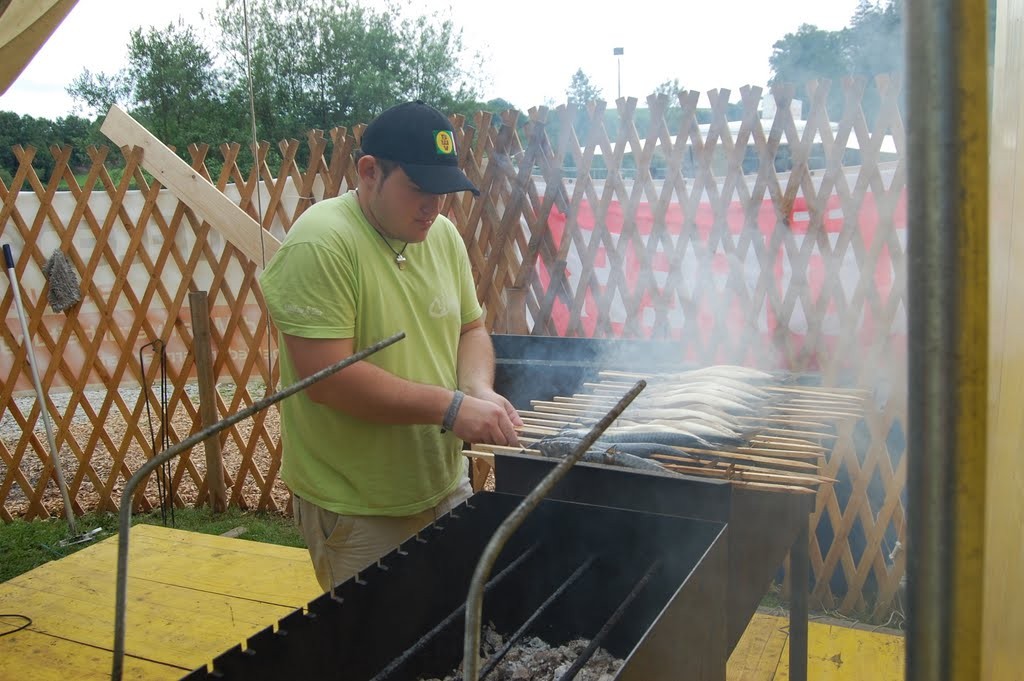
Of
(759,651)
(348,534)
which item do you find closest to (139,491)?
(348,534)

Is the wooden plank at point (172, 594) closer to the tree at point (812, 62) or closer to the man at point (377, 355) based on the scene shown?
the man at point (377, 355)

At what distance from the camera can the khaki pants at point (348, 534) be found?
207 centimetres

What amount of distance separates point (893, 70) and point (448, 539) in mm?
2895

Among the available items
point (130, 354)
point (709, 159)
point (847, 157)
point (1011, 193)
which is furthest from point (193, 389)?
point (1011, 193)

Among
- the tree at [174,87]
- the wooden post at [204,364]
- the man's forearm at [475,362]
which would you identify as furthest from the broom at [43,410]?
the tree at [174,87]

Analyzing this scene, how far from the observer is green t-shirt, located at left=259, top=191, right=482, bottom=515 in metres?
1.89

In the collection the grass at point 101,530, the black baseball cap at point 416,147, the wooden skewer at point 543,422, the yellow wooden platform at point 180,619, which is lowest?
the grass at point 101,530

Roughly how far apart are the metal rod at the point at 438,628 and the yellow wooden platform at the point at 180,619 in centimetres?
160

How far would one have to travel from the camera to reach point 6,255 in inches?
178

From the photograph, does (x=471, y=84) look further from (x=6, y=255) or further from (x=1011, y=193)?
(x=1011, y=193)

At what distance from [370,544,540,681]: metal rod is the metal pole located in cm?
116

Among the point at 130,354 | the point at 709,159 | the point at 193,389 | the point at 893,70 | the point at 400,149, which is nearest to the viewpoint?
the point at 400,149

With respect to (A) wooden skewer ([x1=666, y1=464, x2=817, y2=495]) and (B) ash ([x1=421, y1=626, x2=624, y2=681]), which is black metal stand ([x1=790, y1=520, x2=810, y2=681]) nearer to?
(A) wooden skewer ([x1=666, y1=464, x2=817, y2=495])

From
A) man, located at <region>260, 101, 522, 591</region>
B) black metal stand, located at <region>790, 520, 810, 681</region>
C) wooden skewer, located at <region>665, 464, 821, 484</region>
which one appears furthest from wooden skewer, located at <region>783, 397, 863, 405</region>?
man, located at <region>260, 101, 522, 591</region>
